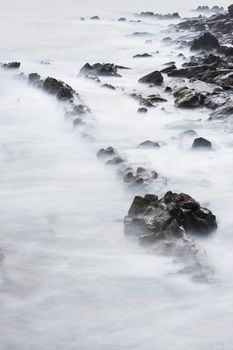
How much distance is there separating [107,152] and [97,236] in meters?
2.44

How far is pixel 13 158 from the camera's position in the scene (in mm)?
7188

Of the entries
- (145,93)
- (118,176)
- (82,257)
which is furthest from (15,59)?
(82,257)

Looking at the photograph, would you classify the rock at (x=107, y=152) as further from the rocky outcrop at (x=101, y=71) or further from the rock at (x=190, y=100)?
the rocky outcrop at (x=101, y=71)

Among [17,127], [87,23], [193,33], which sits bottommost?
[17,127]

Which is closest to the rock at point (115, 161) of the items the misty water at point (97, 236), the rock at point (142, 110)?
the misty water at point (97, 236)

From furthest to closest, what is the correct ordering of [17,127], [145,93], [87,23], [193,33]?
1. [87,23]
2. [193,33]
3. [145,93]
4. [17,127]

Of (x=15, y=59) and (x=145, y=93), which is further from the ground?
(x=15, y=59)

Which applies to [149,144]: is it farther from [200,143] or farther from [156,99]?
[156,99]

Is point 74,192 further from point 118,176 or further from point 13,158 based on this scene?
point 13,158

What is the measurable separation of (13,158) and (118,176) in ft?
5.75

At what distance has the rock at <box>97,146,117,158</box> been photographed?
7.02 meters

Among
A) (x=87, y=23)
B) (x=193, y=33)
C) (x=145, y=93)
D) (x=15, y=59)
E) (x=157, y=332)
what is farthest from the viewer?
(x=87, y=23)

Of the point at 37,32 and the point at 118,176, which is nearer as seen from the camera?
the point at 118,176

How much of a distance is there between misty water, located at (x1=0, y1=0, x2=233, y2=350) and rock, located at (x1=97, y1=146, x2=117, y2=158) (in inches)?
6.2
